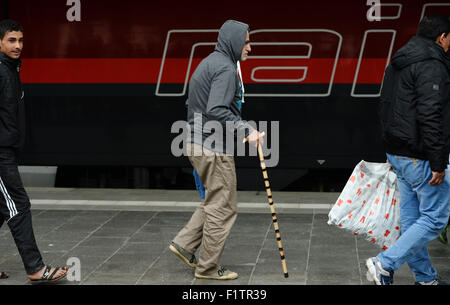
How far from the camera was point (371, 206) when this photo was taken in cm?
505

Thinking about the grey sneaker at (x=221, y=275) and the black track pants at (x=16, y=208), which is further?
the grey sneaker at (x=221, y=275)

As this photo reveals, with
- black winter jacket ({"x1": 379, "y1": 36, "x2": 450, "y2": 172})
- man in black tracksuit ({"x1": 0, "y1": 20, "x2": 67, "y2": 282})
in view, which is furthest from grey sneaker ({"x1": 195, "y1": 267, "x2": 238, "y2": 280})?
black winter jacket ({"x1": 379, "y1": 36, "x2": 450, "y2": 172})

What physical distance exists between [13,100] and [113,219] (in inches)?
101

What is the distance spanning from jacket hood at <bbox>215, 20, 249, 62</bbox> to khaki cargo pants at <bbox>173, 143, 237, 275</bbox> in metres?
0.65

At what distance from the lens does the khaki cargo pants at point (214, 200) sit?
511cm

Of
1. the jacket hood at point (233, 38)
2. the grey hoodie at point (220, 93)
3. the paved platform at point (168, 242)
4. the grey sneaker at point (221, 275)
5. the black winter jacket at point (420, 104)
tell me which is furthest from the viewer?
the paved platform at point (168, 242)

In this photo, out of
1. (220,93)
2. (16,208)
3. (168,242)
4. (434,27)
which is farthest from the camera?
(168,242)

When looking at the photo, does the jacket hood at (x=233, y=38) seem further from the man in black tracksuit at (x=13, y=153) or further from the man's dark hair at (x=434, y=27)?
the man in black tracksuit at (x=13, y=153)

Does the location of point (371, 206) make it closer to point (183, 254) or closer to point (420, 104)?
point (420, 104)

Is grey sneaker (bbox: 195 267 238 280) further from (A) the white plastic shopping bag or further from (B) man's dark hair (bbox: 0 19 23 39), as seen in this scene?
(B) man's dark hair (bbox: 0 19 23 39)

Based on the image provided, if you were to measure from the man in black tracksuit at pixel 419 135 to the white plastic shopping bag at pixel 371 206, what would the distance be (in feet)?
0.67

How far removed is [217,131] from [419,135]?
1301 mm

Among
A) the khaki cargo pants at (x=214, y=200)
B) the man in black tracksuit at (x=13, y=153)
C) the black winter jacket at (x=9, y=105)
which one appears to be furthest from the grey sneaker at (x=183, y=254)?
the black winter jacket at (x=9, y=105)

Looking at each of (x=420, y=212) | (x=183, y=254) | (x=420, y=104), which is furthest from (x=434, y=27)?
(x=183, y=254)
